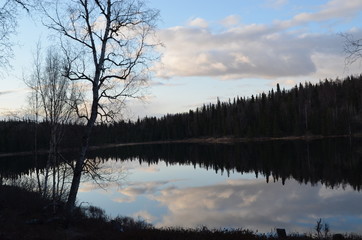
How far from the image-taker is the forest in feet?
355

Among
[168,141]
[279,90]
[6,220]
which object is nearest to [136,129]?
[168,141]

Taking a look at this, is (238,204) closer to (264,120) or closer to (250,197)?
(250,197)

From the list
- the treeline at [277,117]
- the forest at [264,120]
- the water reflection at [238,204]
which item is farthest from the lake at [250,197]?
the treeline at [277,117]

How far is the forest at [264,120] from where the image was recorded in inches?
4254

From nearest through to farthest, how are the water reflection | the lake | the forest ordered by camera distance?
the water reflection, the lake, the forest

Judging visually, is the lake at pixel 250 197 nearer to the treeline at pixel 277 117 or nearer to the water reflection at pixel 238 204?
the water reflection at pixel 238 204

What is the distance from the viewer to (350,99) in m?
130

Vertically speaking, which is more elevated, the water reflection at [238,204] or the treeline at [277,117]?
the treeline at [277,117]

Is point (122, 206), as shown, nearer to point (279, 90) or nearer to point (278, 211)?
point (278, 211)

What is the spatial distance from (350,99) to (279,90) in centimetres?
4117

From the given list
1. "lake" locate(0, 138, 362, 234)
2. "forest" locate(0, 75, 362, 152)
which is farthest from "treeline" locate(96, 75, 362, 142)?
"lake" locate(0, 138, 362, 234)

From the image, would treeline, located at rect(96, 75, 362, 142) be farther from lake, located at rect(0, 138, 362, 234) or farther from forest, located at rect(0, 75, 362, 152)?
lake, located at rect(0, 138, 362, 234)

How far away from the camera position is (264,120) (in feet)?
390

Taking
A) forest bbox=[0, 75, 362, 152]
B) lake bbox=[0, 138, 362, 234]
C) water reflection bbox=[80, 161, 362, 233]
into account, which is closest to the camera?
water reflection bbox=[80, 161, 362, 233]
